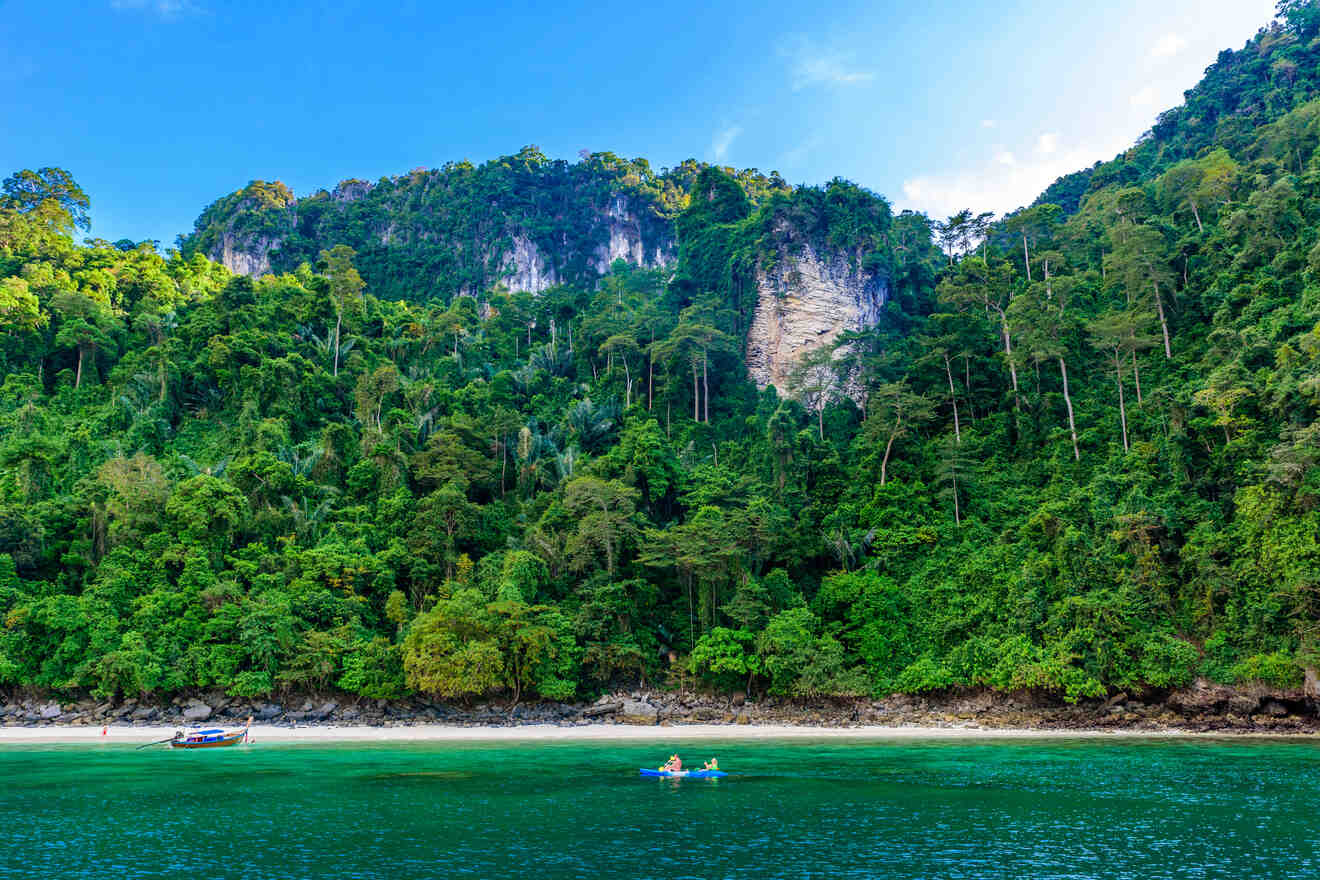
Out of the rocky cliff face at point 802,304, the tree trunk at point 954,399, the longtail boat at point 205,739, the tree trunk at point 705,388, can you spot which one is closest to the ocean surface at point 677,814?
the longtail boat at point 205,739

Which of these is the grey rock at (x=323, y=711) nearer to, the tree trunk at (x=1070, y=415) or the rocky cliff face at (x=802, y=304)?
the rocky cliff face at (x=802, y=304)

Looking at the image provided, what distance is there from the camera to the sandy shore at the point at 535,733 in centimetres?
3006

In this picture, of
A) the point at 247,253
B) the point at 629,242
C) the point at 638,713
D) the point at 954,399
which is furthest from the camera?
the point at 629,242

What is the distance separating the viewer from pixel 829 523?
138 feet

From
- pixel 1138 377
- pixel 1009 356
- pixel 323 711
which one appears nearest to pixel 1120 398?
pixel 1138 377

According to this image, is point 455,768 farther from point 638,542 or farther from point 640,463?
point 640,463

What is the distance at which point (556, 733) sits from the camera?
106ft

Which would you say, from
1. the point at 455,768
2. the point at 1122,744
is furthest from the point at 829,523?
the point at 455,768

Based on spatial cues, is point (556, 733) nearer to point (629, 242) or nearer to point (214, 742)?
point (214, 742)

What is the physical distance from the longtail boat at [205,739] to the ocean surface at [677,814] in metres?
2.16

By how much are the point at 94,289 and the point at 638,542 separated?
158 feet

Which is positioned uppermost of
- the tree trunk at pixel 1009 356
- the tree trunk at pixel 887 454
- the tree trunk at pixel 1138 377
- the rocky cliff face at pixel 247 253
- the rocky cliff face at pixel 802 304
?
the rocky cliff face at pixel 247 253

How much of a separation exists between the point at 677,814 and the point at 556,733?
15.8 m

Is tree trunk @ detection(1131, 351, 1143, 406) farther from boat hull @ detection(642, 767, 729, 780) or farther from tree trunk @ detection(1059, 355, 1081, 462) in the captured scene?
boat hull @ detection(642, 767, 729, 780)
